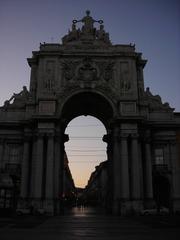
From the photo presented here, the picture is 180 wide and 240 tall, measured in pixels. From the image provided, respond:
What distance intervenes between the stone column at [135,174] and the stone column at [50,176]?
386 inches

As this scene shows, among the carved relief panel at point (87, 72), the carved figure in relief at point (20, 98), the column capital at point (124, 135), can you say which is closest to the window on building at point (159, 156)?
the column capital at point (124, 135)

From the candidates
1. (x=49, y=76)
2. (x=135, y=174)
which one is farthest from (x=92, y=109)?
(x=135, y=174)

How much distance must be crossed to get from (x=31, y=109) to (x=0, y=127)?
16.1ft

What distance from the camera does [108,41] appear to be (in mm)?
47062

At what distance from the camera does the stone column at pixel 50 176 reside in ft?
123

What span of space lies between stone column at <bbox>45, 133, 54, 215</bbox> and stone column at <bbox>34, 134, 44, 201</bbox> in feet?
2.74

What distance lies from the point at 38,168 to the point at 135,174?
1198cm

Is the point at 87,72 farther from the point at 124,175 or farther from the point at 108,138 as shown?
the point at 124,175

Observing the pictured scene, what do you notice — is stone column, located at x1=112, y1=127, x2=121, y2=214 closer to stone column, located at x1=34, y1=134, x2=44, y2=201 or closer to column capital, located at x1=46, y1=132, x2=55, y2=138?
column capital, located at x1=46, y1=132, x2=55, y2=138

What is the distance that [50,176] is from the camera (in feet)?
126

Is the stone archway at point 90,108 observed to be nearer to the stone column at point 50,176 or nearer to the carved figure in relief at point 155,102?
the stone column at point 50,176

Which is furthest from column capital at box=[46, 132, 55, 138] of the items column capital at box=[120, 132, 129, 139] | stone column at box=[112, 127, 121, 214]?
column capital at box=[120, 132, 129, 139]

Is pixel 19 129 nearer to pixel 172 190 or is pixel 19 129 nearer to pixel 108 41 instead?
pixel 108 41

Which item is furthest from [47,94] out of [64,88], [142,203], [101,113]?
[142,203]
